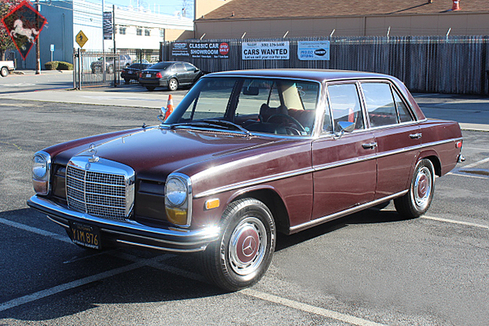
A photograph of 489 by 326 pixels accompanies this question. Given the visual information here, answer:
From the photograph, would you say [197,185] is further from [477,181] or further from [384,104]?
[477,181]

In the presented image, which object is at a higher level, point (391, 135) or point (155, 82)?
point (155, 82)

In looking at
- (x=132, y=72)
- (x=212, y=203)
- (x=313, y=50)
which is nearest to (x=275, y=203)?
(x=212, y=203)

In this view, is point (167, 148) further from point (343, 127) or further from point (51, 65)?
point (51, 65)

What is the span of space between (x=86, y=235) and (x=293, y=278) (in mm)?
1688

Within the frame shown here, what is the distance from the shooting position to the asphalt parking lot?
12.9ft

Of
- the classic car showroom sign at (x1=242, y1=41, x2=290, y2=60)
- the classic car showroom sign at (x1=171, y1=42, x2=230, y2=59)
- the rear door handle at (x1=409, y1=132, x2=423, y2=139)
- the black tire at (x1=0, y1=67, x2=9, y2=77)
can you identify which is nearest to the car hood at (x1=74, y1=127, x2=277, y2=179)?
the rear door handle at (x1=409, y1=132, x2=423, y2=139)

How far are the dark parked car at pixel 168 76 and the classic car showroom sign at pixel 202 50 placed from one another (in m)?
5.61

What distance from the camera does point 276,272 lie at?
15.7ft

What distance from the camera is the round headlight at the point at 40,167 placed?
16.0 ft

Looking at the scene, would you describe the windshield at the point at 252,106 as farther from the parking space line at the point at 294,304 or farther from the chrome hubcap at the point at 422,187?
the chrome hubcap at the point at 422,187

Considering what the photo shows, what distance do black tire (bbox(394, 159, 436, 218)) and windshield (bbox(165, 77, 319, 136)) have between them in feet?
5.74

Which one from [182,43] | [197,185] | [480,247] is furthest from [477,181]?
[182,43]

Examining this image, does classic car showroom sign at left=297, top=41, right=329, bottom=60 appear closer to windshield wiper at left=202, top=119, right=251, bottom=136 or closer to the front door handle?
the front door handle

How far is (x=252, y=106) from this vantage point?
18.5 feet
